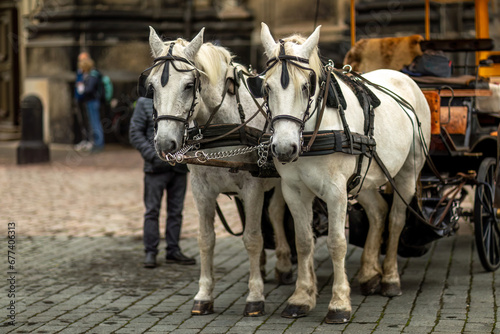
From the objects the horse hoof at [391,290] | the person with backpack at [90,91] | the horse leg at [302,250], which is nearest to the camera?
the horse leg at [302,250]

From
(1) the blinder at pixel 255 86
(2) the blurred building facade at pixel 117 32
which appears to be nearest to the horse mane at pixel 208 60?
(1) the blinder at pixel 255 86

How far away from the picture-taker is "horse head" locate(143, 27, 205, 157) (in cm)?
539

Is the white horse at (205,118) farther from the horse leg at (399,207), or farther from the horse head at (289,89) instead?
the horse leg at (399,207)

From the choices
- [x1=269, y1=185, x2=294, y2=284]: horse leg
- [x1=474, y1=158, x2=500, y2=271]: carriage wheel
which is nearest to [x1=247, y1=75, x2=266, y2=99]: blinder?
[x1=269, y1=185, x2=294, y2=284]: horse leg

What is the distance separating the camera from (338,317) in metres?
5.71

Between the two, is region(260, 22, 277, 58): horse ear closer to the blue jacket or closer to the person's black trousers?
the blue jacket

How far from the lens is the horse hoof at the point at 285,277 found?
7.05m

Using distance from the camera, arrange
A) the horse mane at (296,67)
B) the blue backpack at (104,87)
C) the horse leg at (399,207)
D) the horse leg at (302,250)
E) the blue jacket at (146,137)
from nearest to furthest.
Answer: the horse mane at (296,67) < the horse leg at (302,250) < the horse leg at (399,207) < the blue jacket at (146,137) < the blue backpack at (104,87)

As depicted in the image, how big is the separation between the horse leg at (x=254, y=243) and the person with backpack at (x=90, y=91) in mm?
11655

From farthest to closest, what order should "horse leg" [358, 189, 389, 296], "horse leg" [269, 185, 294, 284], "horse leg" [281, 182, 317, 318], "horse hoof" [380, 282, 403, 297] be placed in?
"horse leg" [269, 185, 294, 284], "horse leg" [358, 189, 389, 296], "horse hoof" [380, 282, 403, 297], "horse leg" [281, 182, 317, 318]

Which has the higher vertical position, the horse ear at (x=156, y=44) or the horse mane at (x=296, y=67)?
the horse ear at (x=156, y=44)

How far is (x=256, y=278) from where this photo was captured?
6.18m

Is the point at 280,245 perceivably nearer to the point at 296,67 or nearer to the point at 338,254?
the point at 338,254

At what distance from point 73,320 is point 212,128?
1655 mm
